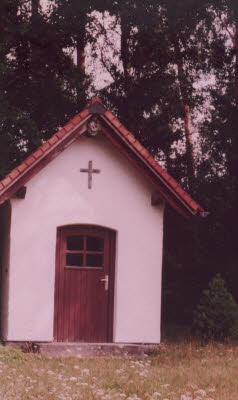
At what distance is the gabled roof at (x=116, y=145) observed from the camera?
13.0 metres

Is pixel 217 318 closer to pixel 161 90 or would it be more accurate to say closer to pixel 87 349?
pixel 87 349

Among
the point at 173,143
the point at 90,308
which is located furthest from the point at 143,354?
the point at 173,143

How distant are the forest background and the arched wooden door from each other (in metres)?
5.93

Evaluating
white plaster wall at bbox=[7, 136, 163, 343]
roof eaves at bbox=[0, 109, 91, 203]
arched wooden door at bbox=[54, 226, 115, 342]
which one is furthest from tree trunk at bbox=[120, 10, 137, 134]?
roof eaves at bbox=[0, 109, 91, 203]

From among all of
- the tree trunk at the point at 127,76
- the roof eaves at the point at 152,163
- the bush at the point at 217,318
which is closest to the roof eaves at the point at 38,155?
the roof eaves at the point at 152,163

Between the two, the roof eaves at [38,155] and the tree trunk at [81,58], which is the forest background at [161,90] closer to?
the tree trunk at [81,58]

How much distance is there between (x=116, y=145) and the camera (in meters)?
13.7

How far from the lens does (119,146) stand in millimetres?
13688

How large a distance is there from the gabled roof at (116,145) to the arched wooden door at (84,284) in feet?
4.79

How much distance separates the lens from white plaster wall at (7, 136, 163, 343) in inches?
532

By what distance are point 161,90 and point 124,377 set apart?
1344 centimetres

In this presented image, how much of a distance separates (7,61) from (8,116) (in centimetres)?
232

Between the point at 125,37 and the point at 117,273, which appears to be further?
the point at 125,37

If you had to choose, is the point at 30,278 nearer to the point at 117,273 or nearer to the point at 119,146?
the point at 117,273
